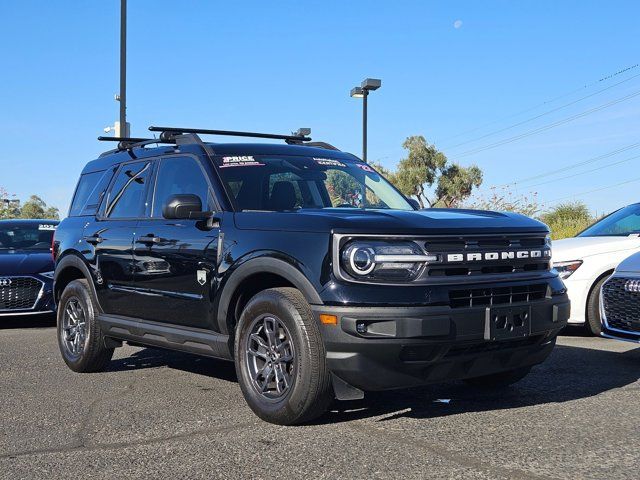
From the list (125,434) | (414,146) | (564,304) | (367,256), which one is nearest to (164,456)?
(125,434)

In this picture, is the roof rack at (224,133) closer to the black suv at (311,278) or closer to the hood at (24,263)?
the black suv at (311,278)

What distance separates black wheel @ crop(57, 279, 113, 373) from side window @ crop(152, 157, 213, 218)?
1.26m

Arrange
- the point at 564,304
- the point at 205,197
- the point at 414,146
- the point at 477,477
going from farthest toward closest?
the point at 414,146 < the point at 205,197 < the point at 564,304 < the point at 477,477

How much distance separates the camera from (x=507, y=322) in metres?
4.46

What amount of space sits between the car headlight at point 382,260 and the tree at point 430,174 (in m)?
40.5

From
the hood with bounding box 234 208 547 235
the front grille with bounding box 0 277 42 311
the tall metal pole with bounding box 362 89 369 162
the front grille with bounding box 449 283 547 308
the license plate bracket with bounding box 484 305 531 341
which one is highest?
the tall metal pole with bounding box 362 89 369 162

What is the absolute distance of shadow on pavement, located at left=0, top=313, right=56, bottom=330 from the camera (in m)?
10.3

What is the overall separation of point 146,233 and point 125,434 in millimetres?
1780

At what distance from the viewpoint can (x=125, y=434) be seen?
14.8 feet

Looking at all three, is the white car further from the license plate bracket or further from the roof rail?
the roof rail

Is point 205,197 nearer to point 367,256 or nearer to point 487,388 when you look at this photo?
point 367,256

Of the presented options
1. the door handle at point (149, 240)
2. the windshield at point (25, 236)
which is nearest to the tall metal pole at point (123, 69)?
the windshield at point (25, 236)

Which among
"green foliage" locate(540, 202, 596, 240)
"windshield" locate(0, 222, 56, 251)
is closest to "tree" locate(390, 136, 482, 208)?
"green foliage" locate(540, 202, 596, 240)

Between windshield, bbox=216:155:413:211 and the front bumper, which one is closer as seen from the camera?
the front bumper
